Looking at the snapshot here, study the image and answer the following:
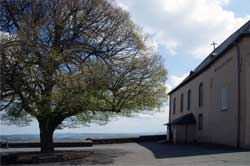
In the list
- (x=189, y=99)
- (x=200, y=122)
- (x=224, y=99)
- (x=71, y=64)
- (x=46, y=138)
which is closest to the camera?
(x=71, y=64)

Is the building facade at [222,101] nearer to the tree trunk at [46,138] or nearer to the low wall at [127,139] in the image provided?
the low wall at [127,139]

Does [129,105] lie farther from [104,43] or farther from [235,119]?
[235,119]

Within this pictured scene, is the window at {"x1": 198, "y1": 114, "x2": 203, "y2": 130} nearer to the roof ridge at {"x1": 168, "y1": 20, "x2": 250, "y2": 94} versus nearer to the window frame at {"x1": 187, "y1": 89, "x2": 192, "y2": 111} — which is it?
the roof ridge at {"x1": 168, "y1": 20, "x2": 250, "y2": 94}

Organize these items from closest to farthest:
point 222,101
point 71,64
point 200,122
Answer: point 71,64 < point 222,101 < point 200,122

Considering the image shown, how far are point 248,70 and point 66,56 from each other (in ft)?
36.5

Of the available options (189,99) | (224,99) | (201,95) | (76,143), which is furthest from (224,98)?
(189,99)

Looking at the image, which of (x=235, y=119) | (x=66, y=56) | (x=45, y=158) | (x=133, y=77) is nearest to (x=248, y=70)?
(x=235, y=119)

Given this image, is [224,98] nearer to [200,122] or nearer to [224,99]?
[224,99]

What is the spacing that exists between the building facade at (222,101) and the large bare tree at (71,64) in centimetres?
488

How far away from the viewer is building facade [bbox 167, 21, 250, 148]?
2525cm

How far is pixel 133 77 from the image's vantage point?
79.1ft

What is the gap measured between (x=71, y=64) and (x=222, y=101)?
40.4ft

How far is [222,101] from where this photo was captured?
29734 mm

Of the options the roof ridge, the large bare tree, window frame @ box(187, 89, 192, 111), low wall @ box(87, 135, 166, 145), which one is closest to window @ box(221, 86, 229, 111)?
the roof ridge
